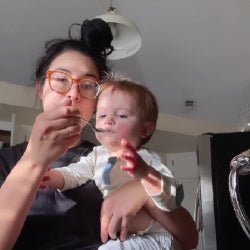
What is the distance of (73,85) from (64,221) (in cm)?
30

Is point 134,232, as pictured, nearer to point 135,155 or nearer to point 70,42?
point 135,155

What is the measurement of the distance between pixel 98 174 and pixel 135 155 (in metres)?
0.29

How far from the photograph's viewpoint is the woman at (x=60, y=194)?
59 cm

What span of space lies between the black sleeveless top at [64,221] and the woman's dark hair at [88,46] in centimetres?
33

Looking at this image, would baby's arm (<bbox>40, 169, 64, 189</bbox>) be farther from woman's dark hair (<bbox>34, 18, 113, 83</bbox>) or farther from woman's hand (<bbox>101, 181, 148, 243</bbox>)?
woman's dark hair (<bbox>34, 18, 113, 83</bbox>)

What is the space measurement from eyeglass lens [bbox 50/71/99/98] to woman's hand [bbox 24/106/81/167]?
0.49 ft

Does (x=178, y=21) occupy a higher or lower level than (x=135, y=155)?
higher

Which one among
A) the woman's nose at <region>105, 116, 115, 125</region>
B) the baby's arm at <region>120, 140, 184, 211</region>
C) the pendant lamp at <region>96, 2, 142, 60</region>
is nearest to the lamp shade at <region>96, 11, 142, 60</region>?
the pendant lamp at <region>96, 2, 142, 60</region>

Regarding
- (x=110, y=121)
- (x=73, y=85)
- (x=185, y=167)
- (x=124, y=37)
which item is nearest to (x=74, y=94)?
(x=73, y=85)

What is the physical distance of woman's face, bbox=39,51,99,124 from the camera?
75 cm

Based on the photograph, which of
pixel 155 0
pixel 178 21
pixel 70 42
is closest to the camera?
pixel 70 42

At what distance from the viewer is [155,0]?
2.15 meters

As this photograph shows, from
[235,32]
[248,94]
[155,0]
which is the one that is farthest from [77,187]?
[248,94]

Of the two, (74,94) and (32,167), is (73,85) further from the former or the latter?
(32,167)
